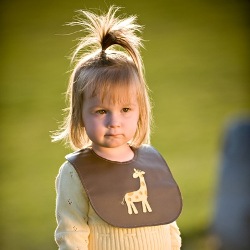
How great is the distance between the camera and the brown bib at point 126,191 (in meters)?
3.48

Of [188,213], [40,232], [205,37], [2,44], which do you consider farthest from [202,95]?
[40,232]

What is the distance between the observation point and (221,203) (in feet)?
21.8

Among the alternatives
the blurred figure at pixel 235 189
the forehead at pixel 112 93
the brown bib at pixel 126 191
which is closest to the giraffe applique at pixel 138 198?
the brown bib at pixel 126 191

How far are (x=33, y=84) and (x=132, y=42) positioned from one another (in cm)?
964

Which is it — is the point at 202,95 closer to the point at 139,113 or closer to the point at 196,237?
the point at 196,237

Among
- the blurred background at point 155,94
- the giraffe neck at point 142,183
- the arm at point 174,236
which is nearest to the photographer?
the giraffe neck at point 142,183

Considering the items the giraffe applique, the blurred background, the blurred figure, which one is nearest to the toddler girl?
the giraffe applique

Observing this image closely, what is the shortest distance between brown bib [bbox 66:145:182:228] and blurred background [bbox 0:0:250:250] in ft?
12.9

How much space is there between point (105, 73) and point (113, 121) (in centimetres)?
19

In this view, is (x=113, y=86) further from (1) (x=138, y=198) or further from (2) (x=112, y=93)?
(1) (x=138, y=198)

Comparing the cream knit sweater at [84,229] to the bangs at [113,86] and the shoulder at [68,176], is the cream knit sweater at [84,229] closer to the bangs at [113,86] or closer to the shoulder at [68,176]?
the shoulder at [68,176]

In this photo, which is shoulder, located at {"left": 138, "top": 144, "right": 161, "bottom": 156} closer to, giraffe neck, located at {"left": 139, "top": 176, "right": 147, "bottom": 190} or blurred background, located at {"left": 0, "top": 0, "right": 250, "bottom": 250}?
giraffe neck, located at {"left": 139, "top": 176, "right": 147, "bottom": 190}

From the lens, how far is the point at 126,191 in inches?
139

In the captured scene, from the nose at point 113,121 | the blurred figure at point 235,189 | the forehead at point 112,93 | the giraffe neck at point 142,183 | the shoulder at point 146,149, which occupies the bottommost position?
the blurred figure at point 235,189
